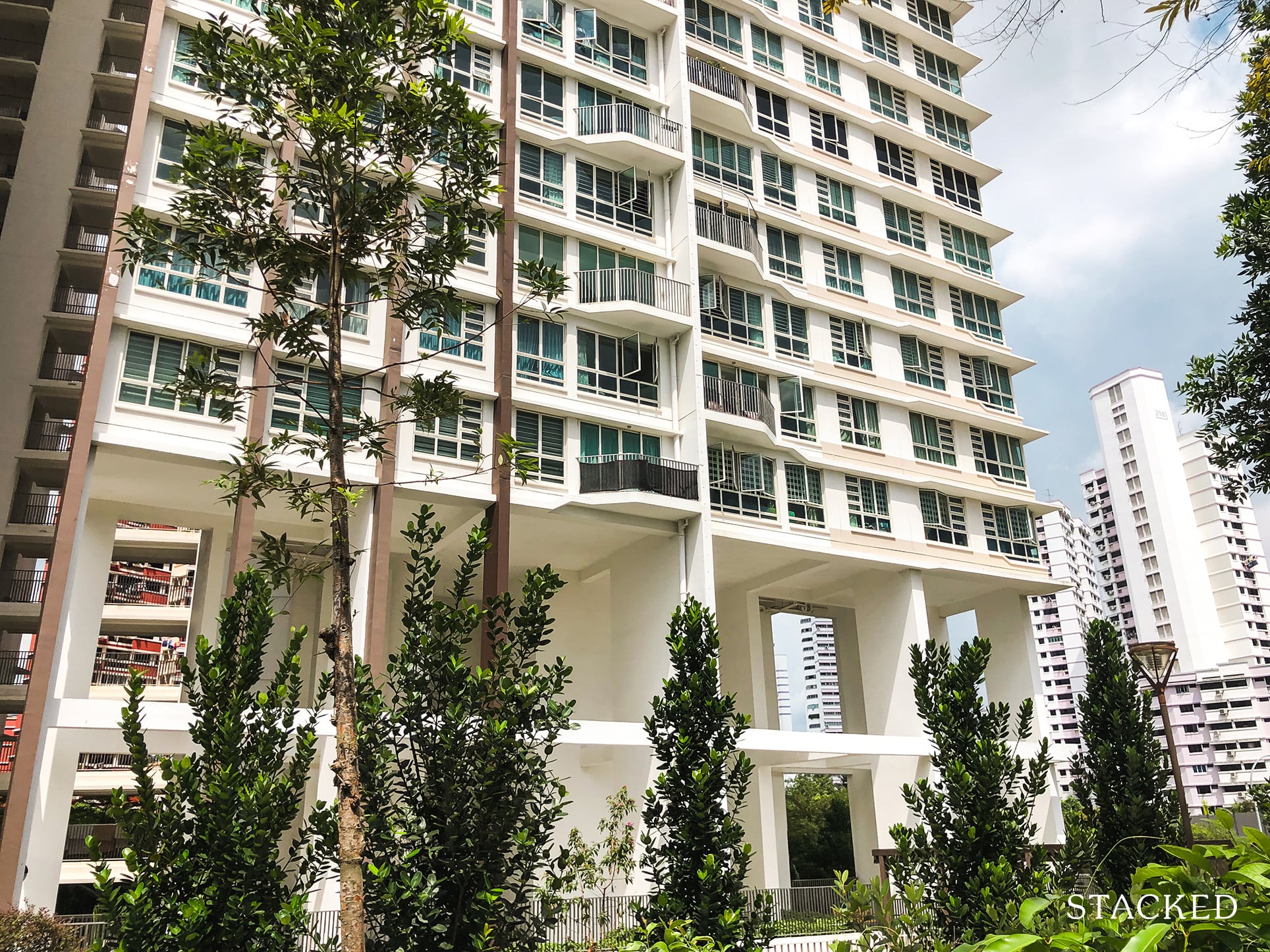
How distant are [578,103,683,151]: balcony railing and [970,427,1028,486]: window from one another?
15082 mm

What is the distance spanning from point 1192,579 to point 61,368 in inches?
4045

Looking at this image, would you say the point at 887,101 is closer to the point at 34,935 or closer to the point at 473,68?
the point at 473,68

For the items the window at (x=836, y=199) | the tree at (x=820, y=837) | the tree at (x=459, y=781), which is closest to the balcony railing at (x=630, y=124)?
the window at (x=836, y=199)

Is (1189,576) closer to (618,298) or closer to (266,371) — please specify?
(618,298)

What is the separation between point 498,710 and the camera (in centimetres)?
762

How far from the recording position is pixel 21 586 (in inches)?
1225

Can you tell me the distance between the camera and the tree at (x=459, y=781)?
6.87m

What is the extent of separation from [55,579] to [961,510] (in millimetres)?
27002

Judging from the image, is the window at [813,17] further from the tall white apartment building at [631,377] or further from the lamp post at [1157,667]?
the lamp post at [1157,667]

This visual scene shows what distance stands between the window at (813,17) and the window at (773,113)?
12.5 ft

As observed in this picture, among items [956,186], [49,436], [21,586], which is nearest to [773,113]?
[956,186]

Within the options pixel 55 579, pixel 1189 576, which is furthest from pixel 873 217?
pixel 1189 576

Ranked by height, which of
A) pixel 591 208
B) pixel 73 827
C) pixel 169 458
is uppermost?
pixel 591 208

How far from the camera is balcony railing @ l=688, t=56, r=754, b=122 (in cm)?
3112
